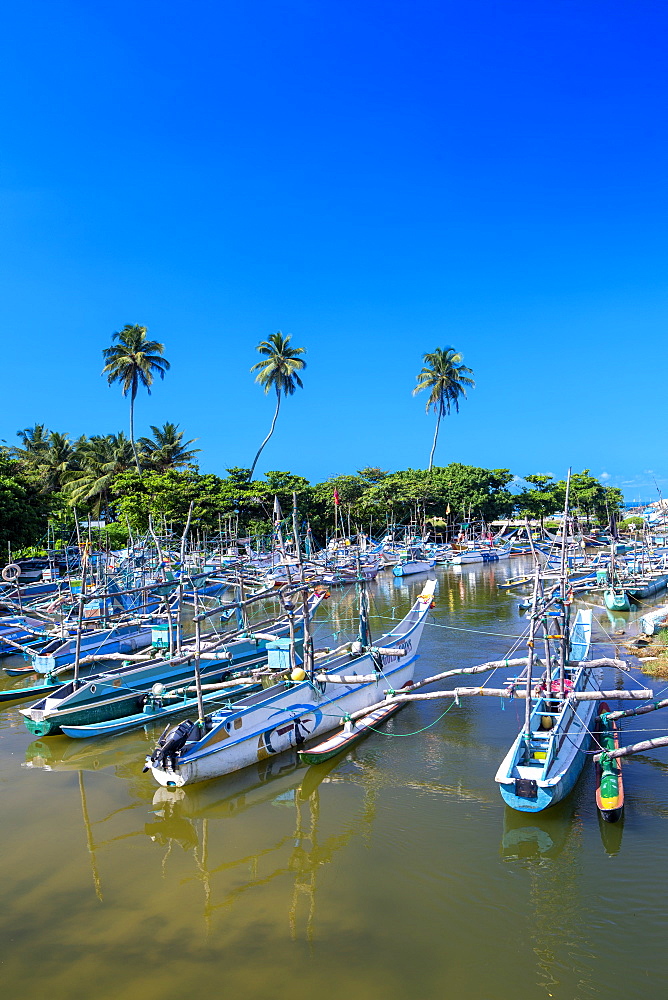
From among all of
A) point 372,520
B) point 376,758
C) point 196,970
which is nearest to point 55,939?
point 196,970

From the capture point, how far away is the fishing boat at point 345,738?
14539 mm

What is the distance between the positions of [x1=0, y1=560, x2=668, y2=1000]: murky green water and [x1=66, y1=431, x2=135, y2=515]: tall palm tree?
45.9 m

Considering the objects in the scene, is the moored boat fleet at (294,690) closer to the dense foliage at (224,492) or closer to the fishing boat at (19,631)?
the fishing boat at (19,631)

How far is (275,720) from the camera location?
15016 mm

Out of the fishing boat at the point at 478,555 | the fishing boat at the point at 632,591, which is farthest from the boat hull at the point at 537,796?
the fishing boat at the point at 478,555

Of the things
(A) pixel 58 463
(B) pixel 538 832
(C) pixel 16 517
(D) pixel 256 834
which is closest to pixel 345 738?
(D) pixel 256 834

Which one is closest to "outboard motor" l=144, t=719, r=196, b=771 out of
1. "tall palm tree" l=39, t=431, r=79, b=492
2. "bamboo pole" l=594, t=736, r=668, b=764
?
"bamboo pole" l=594, t=736, r=668, b=764

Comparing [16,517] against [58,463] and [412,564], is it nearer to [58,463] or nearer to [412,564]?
[58,463]

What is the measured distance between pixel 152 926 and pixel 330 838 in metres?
3.60

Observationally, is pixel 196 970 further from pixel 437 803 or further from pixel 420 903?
pixel 437 803

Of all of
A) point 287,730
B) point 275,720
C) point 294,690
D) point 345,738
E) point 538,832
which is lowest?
point 538,832

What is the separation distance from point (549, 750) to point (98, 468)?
5966 centimetres

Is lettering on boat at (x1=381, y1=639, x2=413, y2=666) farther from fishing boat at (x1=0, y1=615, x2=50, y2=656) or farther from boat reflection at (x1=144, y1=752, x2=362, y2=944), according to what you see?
fishing boat at (x1=0, y1=615, x2=50, y2=656)

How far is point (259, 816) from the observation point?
1280cm
